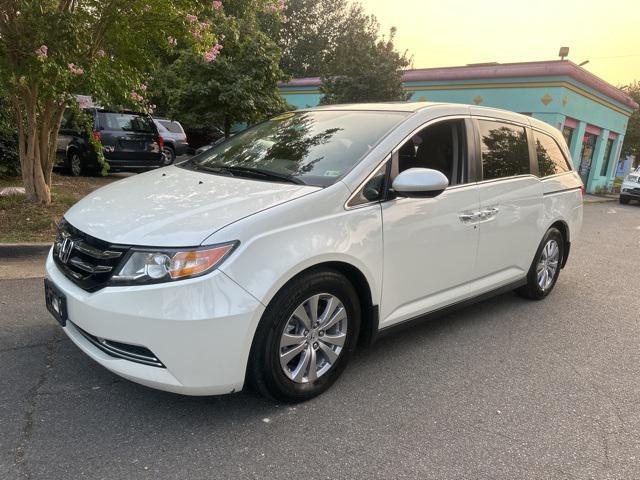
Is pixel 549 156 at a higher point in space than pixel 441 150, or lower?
lower

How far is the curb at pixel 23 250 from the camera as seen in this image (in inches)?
217

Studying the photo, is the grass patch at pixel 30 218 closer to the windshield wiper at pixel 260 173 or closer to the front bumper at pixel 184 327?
the windshield wiper at pixel 260 173

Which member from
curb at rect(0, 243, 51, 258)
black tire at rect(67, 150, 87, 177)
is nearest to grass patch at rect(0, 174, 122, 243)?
curb at rect(0, 243, 51, 258)

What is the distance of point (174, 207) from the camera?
9.16 feet

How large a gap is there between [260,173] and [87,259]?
118cm

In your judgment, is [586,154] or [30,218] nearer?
[30,218]

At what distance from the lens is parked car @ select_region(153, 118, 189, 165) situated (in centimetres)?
1666

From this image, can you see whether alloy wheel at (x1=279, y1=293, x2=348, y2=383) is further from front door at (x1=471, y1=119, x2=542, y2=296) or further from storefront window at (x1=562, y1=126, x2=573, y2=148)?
storefront window at (x1=562, y1=126, x2=573, y2=148)

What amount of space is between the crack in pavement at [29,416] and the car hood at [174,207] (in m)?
0.95

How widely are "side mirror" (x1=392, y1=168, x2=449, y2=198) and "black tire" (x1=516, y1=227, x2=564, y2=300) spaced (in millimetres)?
2057

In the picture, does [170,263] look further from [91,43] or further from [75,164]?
[75,164]

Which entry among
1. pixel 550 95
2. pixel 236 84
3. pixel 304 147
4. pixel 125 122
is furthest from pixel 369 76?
pixel 304 147

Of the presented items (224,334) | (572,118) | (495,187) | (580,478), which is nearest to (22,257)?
(224,334)

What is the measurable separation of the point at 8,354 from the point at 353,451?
2.35 meters
